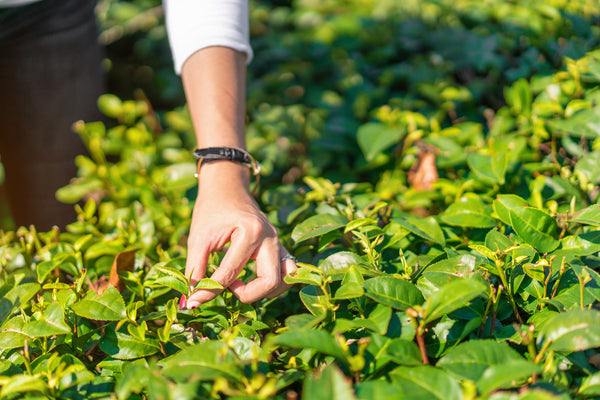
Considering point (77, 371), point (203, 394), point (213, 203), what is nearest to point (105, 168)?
point (213, 203)

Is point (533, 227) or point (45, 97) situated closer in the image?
point (533, 227)

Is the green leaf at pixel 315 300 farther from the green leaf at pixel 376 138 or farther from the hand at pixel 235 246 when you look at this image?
the green leaf at pixel 376 138

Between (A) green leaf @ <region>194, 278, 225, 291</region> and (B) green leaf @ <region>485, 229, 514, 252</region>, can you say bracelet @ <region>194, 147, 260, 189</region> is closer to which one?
(A) green leaf @ <region>194, 278, 225, 291</region>

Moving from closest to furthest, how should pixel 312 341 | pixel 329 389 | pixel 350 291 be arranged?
1. pixel 329 389
2. pixel 312 341
3. pixel 350 291

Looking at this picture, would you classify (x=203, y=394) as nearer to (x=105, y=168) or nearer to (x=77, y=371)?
(x=77, y=371)

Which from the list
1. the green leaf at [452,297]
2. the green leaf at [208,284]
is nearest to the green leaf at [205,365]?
the green leaf at [208,284]

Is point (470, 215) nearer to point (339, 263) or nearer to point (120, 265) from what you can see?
point (339, 263)

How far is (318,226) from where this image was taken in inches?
51.4

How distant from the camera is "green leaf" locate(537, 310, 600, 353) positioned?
2.97 ft

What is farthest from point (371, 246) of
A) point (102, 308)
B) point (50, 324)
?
point (50, 324)

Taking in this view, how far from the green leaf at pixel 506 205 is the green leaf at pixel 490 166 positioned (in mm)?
161

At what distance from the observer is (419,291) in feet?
3.53

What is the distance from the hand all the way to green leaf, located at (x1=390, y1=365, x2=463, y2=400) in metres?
0.39

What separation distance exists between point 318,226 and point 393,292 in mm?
327
